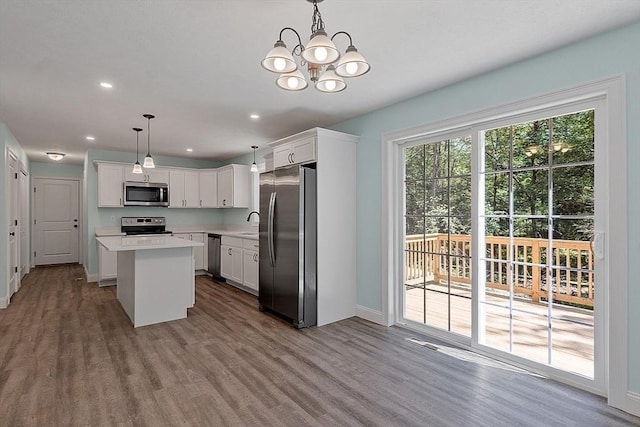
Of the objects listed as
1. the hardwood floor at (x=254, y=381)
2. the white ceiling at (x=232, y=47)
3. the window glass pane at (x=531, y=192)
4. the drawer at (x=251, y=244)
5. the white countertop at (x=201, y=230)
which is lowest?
the hardwood floor at (x=254, y=381)

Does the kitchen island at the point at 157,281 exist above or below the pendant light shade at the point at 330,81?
below

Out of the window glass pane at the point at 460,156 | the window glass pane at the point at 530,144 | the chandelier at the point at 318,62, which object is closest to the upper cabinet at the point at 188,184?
the window glass pane at the point at 460,156

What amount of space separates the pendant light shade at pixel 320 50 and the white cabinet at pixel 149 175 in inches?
223

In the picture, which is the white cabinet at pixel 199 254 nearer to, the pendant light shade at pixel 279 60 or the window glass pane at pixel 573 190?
the pendant light shade at pixel 279 60

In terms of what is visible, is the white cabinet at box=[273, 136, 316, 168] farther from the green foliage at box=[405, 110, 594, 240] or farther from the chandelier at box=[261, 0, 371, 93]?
the chandelier at box=[261, 0, 371, 93]

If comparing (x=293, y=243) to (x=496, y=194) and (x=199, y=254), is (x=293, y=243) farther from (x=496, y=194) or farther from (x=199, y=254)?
(x=199, y=254)

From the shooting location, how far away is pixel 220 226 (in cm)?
770

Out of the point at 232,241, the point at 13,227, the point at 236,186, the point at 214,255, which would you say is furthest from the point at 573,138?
the point at 13,227

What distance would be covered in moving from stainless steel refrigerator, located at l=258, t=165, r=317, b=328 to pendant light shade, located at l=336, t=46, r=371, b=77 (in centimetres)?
204

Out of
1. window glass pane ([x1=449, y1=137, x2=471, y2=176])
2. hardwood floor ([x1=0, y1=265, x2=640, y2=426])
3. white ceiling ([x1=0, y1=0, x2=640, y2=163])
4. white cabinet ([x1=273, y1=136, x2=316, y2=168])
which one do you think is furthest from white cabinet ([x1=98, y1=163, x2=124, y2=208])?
window glass pane ([x1=449, y1=137, x2=471, y2=176])

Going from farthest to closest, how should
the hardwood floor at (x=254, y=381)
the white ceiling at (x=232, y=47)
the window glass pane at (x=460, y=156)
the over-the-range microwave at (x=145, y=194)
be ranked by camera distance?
the over-the-range microwave at (x=145, y=194)
the window glass pane at (x=460, y=156)
the hardwood floor at (x=254, y=381)
the white ceiling at (x=232, y=47)

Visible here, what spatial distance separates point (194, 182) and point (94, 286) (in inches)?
101

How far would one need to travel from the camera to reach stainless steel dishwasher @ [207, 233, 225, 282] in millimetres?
6430

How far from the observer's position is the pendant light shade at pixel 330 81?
2021 mm
